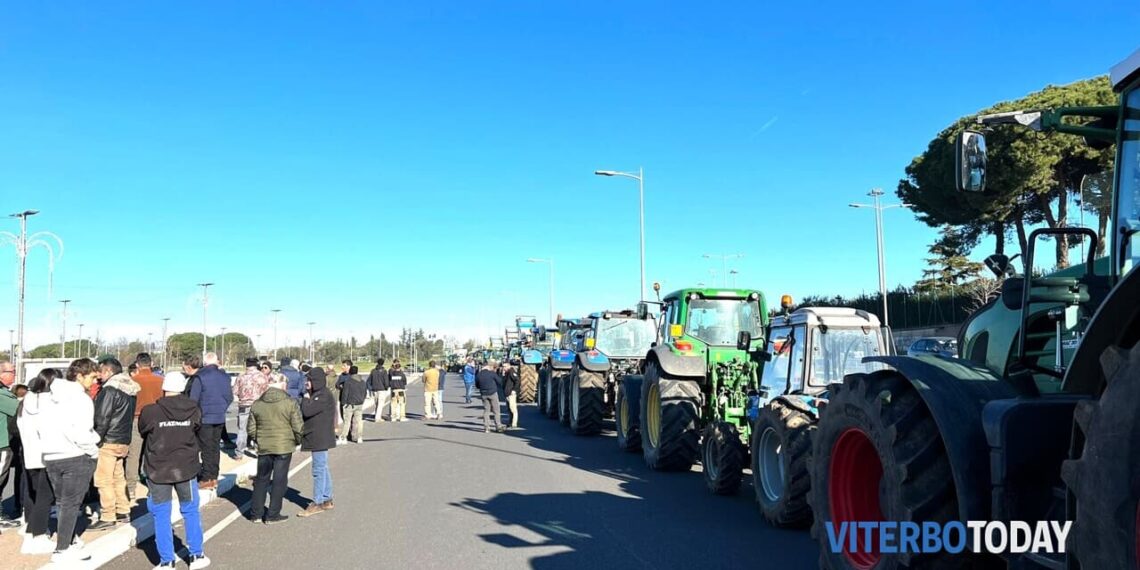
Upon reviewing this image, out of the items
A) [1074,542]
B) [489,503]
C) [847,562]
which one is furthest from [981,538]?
[489,503]

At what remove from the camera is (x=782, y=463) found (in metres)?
7.62

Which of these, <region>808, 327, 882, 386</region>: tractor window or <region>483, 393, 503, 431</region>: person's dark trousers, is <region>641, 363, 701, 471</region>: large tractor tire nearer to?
<region>808, 327, 882, 386</region>: tractor window

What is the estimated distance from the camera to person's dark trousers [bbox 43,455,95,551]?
651 cm

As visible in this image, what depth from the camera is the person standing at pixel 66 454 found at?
21.4 feet

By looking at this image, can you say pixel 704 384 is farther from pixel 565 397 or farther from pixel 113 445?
pixel 113 445

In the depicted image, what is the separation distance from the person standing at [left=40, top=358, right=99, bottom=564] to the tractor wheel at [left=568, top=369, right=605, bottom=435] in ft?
33.8

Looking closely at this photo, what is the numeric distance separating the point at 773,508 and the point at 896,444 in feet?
13.1

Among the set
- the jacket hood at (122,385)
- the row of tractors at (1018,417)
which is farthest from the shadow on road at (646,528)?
the jacket hood at (122,385)

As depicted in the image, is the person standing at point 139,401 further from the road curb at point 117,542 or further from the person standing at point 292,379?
the person standing at point 292,379

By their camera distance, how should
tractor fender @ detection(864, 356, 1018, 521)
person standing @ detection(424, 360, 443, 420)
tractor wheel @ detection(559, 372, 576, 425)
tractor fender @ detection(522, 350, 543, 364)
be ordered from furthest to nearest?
1. tractor fender @ detection(522, 350, 543, 364)
2. person standing @ detection(424, 360, 443, 420)
3. tractor wheel @ detection(559, 372, 576, 425)
4. tractor fender @ detection(864, 356, 1018, 521)

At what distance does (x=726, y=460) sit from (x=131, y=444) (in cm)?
651

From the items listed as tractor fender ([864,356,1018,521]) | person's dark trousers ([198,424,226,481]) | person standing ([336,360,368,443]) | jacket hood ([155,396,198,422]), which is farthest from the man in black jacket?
person standing ([336,360,368,443])

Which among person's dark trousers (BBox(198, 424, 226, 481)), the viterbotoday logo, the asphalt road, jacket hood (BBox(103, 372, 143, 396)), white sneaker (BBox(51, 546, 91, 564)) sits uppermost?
jacket hood (BBox(103, 372, 143, 396))

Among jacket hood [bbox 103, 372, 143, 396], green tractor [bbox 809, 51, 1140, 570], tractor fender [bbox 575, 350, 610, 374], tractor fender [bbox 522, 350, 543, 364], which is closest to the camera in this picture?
green tractor [bbox 809, 51, 1140, 570]
